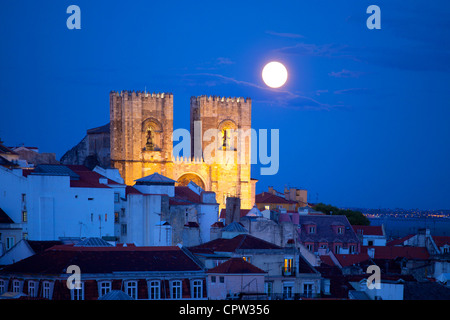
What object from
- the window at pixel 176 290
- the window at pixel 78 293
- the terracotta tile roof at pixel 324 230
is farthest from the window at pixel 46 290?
the terracotta tile roof at pixel 324 230

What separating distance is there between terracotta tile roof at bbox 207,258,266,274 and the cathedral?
1825 inches

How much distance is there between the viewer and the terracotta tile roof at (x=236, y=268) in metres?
33.2

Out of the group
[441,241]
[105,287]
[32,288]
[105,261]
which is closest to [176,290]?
[105,287]

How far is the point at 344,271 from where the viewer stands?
153 feet

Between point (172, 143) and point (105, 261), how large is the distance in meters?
50.5

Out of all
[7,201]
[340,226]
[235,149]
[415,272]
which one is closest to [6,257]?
[7,201]

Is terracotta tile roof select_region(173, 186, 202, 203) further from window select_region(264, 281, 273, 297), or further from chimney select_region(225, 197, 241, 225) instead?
window select_region(264, 281, 273, 297)

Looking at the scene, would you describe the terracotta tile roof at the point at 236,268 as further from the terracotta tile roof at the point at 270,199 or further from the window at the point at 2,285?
the terracotta tile roof at the point at 270,199

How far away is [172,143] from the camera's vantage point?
8369 centimetres

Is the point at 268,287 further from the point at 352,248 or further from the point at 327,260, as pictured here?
the point at 352,248

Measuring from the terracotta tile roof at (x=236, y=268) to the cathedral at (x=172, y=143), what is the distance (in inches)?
1825

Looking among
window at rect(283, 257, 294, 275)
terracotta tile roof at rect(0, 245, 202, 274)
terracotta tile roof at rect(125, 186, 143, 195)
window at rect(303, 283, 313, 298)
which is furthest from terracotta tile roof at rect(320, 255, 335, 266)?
terracotta tile roof at rect(0, 245, 202, 274)
